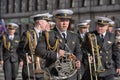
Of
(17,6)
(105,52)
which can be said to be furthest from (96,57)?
(17,6)

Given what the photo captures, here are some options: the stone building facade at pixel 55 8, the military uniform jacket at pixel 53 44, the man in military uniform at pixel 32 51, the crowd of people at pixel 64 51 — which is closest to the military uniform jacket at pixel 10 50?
the crowd of people at pixel 64 51

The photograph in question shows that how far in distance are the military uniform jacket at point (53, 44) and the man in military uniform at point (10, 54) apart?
495 centimetres

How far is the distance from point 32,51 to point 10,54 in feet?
13.8

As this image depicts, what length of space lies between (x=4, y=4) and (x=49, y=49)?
48.6 meters

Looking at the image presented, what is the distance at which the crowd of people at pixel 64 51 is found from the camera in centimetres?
753

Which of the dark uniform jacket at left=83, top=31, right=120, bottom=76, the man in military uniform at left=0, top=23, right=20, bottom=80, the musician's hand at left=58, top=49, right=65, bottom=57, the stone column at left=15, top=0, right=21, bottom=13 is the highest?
the musician's hand at left=58, top=49, right=65, bottom=57

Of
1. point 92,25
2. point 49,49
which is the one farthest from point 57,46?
point 92,25

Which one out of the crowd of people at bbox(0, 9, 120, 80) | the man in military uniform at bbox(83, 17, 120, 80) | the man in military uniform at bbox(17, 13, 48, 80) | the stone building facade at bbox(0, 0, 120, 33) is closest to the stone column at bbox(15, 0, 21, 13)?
the stone building facade at bbox(0, 0, 120, 33)

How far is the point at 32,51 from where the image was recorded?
900 cm

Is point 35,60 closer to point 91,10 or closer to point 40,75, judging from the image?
point 40,75

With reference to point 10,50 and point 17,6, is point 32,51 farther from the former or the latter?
point 17,6

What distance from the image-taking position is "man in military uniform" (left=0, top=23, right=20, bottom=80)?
12805 millimetres

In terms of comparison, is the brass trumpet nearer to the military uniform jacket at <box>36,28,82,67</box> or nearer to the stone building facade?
the military uniform jacket at <box>36,28,82,67</box>

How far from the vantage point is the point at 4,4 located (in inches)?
2192
